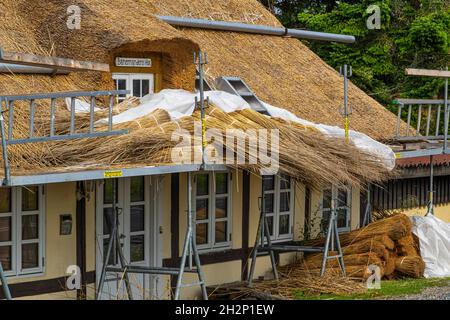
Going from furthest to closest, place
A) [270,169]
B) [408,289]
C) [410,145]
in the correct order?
1. [410,145]
2. [408,289]
3. [270,169]

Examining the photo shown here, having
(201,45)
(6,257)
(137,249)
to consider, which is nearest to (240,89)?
(201,45)

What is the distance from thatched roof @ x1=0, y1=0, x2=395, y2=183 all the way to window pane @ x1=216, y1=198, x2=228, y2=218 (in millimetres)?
1792

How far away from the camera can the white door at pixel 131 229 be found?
1385 centimetres

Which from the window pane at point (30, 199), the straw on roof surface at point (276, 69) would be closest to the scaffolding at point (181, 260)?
the window pane at point (30, 199)

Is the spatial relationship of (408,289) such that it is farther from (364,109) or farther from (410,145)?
(364,109)

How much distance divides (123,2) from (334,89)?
4801 mm

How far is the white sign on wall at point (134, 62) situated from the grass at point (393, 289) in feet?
13.4

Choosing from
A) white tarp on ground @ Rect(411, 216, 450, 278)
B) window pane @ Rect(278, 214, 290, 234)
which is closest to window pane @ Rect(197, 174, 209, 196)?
window pane @ Rect(278, 214, 290, 234)

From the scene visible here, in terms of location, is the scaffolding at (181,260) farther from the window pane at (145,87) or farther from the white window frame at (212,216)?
the window pane at (145,87)

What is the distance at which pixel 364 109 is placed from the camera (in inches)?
740

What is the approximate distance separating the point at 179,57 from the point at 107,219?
3.08 metres

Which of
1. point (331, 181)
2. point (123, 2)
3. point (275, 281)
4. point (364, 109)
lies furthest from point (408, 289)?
point (123, 2)

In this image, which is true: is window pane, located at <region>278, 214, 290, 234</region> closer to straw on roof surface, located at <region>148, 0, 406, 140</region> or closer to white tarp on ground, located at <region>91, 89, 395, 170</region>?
straw on roof surface, located at <region>148, 0, 406, 140</region>

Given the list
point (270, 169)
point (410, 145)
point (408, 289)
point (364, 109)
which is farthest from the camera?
point (364, 109)
